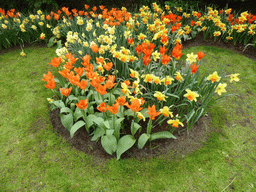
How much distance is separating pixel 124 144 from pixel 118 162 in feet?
0.76

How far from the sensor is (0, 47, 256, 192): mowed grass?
1.86m

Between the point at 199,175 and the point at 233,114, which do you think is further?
the point at 233,114

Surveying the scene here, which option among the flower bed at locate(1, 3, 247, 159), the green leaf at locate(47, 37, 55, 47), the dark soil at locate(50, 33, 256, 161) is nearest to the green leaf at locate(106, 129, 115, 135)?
the flower bed at locate(1, 3, 247, 159)

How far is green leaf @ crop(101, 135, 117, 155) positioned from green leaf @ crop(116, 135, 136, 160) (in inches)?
2.3

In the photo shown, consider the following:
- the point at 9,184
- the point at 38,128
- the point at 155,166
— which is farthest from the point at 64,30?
the point at 155,166

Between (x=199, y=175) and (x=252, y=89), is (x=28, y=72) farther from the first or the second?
(x=252, y=89)

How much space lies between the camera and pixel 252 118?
2641 mm

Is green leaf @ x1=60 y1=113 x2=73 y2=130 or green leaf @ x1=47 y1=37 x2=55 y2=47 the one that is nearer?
green leaf @ x1=60 y1=113 x2=73 y2=130

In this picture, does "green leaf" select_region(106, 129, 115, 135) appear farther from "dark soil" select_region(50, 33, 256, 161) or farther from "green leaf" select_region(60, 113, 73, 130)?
"green leaf" select_region(60, 113, 73, 130)

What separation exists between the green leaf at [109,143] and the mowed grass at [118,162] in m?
0.16

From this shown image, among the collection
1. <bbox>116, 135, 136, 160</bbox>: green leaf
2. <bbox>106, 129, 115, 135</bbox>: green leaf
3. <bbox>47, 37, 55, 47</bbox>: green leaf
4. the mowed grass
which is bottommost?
the mowed grass

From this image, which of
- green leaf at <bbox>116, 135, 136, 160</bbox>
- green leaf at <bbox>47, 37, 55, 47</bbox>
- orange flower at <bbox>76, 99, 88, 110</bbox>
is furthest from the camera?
green leaf at <bbox>47, 37, 55, 47</bbox>

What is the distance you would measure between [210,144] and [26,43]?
5.20 meters

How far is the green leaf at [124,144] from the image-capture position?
1.99 meters
